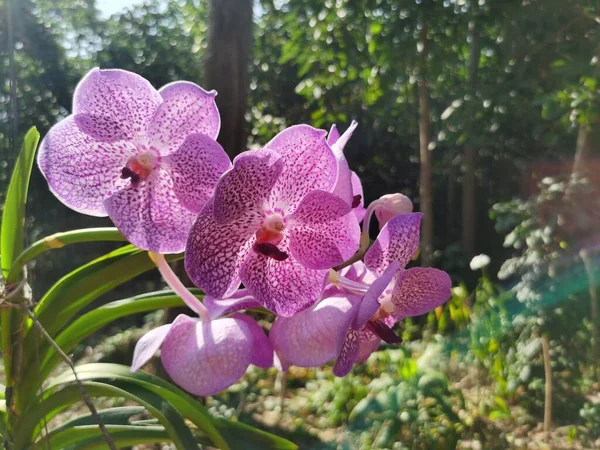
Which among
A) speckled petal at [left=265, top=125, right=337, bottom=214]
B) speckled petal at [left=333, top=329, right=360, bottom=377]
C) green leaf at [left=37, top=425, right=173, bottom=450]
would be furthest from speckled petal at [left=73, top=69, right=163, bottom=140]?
green leaf at [left=37, top=425, right=173, bottom=450]

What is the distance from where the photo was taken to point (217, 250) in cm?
36

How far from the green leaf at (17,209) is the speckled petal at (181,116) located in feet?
0.94

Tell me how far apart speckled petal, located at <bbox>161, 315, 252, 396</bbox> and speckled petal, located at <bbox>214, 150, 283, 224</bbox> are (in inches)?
3.2

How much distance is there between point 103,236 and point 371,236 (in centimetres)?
24

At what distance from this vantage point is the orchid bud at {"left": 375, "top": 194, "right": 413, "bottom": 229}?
1.49ft

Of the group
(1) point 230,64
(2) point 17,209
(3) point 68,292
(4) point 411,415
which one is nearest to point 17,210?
(2) point 17,209

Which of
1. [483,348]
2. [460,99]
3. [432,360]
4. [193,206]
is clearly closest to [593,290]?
[483,348]

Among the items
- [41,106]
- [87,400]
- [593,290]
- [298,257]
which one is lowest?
[593,290]

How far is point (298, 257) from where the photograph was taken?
390mm

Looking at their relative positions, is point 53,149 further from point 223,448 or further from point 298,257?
point 223,448

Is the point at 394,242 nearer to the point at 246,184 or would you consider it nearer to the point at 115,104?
the point at 246,184

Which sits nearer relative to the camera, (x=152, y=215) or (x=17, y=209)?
(x=152, y=215)

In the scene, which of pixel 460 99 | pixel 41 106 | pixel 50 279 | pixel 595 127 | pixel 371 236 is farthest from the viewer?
pixel 50 279

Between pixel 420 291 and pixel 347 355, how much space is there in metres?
0.08
